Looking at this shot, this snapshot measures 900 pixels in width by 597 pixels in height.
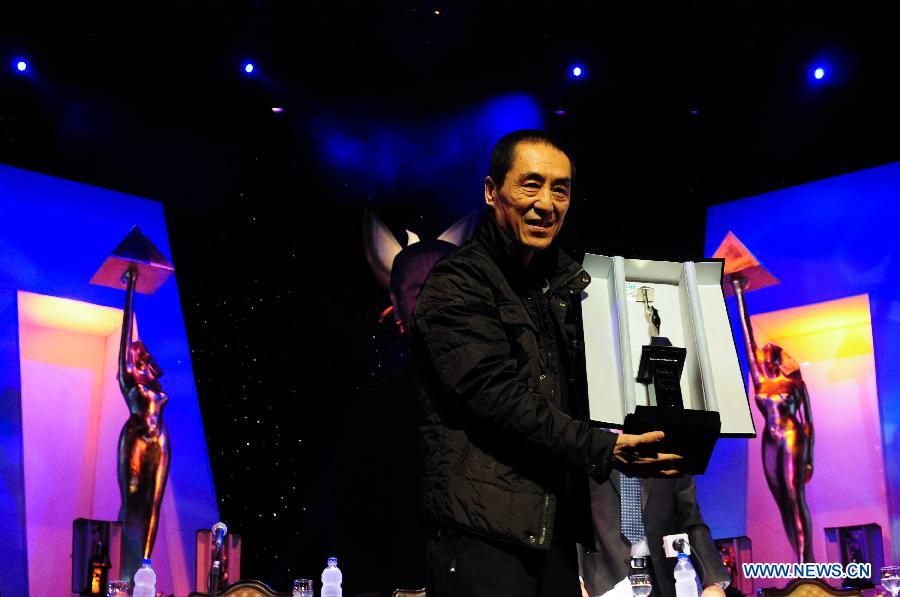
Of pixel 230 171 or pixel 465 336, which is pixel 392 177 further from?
pixel 465 336

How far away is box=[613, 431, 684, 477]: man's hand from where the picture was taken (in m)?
1.56

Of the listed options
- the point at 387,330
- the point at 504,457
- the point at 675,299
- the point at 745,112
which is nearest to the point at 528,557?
the point at 504,457

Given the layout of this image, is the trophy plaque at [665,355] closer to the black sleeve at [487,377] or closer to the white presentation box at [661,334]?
the white presentation box at [661,334]

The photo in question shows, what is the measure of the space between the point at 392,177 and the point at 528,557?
4.52 metres

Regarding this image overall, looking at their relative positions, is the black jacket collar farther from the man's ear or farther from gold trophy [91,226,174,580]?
gold trophy [91,226,174,580]

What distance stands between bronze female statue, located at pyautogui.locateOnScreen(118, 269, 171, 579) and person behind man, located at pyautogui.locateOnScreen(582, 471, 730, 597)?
2.77 metres

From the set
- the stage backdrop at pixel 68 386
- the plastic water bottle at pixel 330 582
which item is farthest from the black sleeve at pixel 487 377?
the stage backdrop at pixel 68 386

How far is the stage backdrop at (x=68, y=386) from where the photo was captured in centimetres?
467

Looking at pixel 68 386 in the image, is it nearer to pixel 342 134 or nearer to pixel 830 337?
pixel 342 134

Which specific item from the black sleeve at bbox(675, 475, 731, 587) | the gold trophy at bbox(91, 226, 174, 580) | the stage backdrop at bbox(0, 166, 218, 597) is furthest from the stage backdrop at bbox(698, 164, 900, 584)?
the gold trophy at bbox(91, 226, 174, 580)

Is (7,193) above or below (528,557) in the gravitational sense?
above

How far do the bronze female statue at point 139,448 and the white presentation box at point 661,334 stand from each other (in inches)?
151

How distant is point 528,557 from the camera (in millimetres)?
1538

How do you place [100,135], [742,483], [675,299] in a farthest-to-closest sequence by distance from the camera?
[742,483] < [100,135] < [675,299]
